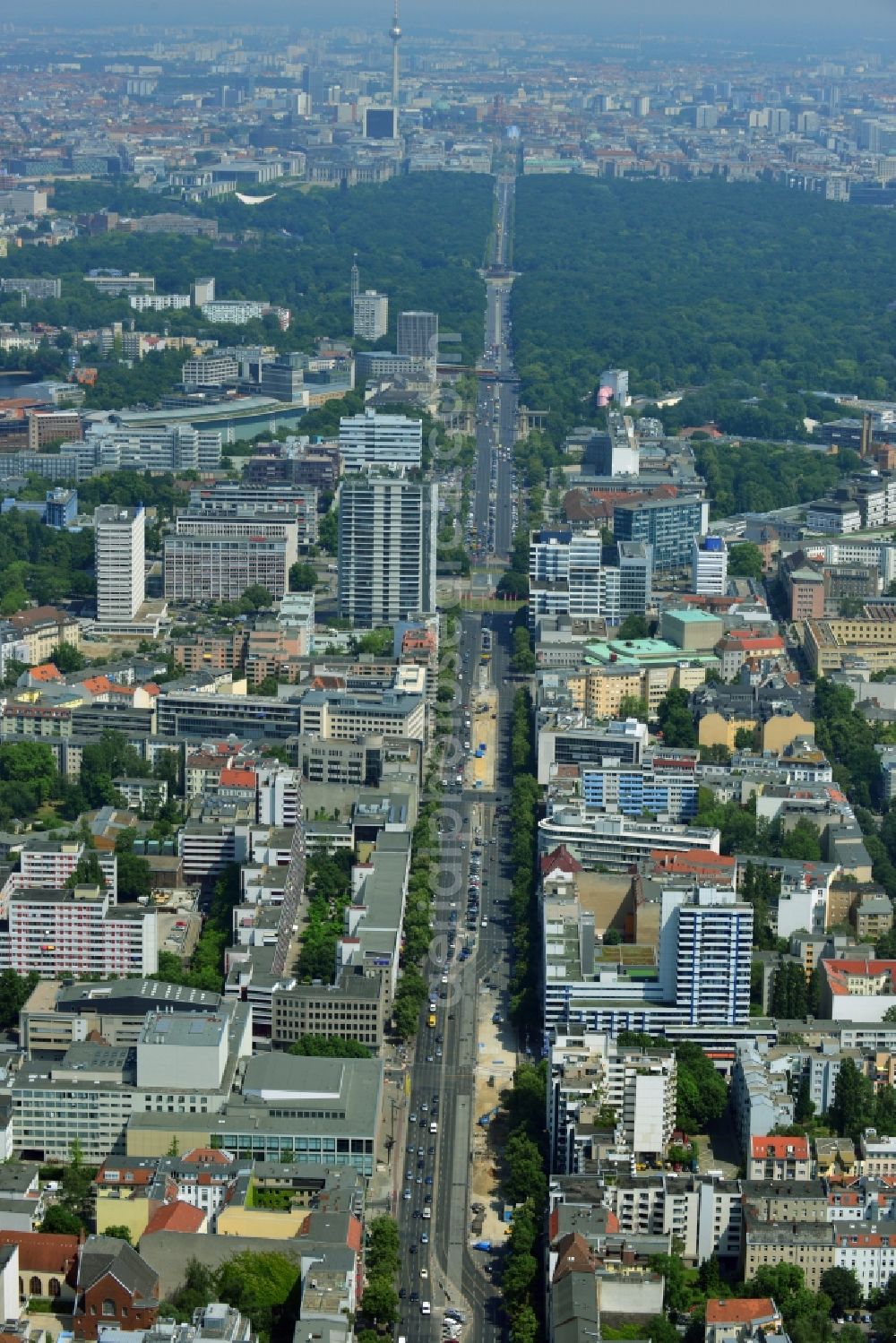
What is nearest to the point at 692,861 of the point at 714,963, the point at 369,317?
the point at 714,963

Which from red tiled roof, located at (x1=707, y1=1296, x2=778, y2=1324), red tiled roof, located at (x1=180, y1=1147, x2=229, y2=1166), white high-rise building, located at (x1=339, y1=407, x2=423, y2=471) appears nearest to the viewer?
red tiled roof, located at (x1=707, y1=1296, x2=778, y2=1324)

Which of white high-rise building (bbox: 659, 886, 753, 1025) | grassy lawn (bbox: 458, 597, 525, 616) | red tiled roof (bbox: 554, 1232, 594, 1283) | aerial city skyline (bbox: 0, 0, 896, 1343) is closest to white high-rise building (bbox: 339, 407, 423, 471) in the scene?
aerial city skyline (bbox: 0, 0, 896, 1343)

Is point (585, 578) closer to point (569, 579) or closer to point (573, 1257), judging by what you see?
point (569, 579)

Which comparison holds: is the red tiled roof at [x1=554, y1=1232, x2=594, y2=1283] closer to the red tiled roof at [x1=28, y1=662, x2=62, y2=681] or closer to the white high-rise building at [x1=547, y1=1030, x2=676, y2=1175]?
the white high-rise building at [x1=547, y1=1030, x2=676, y2=1175]

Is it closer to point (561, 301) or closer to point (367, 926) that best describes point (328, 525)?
point (367, 926)

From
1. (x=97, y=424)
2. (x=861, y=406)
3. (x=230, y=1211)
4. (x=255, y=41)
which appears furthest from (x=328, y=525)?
(x=255, y=41)

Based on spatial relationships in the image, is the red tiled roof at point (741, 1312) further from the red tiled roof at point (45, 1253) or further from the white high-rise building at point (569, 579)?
the white high-rise building at point (569, 579)
